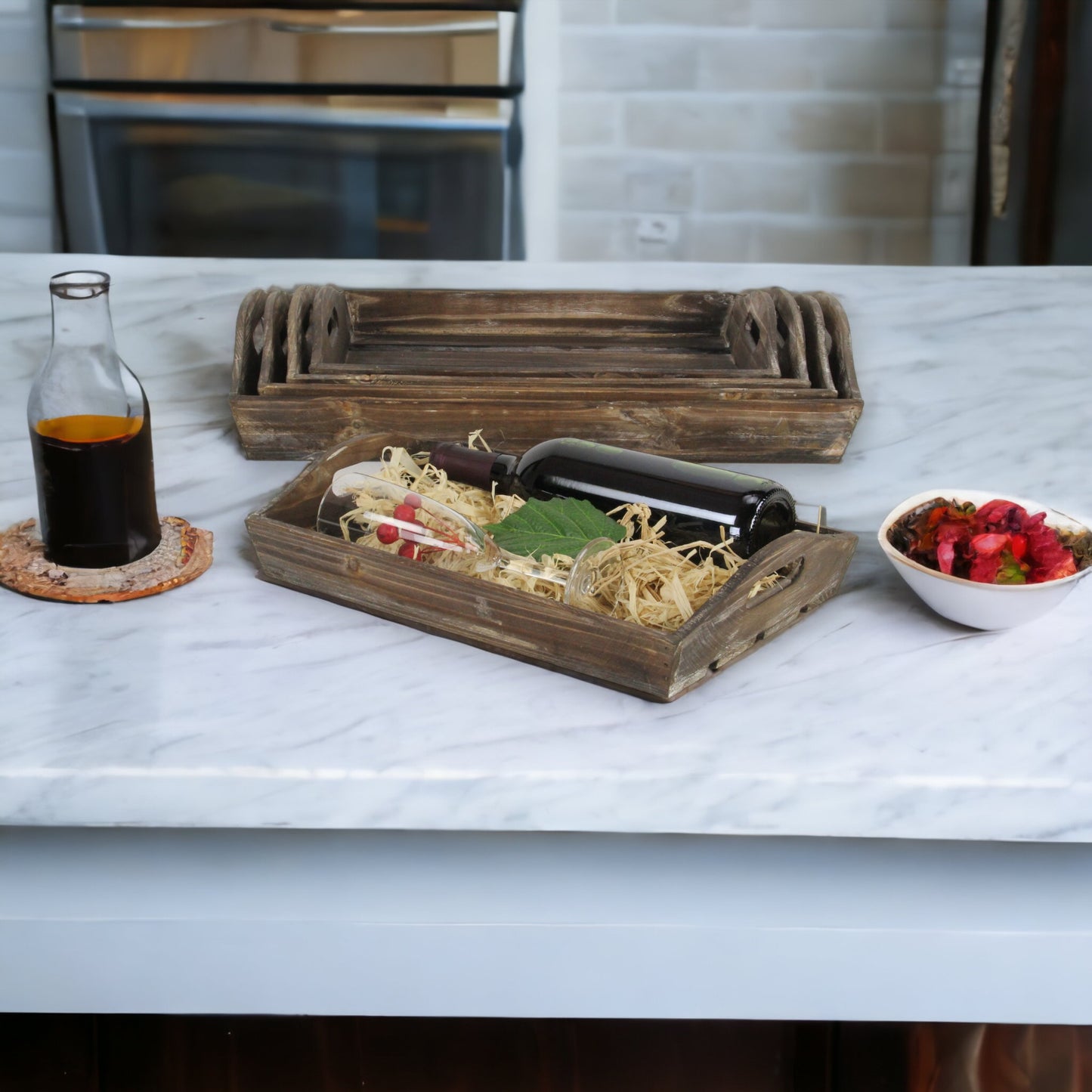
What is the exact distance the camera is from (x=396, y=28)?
287 cm

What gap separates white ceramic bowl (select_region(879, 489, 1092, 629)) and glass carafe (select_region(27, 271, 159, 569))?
0.62 metres

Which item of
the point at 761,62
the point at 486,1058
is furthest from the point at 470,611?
the point at 761,62

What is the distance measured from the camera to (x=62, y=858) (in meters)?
0.88

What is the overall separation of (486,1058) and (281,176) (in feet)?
8.24

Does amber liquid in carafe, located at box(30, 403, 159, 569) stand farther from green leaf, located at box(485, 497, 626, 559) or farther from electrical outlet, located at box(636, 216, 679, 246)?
electrical outlet, located at box(636, 216, 679, 246)

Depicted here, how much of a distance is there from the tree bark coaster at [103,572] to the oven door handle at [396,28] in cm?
208

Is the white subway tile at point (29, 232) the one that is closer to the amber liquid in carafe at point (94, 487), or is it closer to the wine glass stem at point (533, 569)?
the amber liquid in carafe at point (94, 487)

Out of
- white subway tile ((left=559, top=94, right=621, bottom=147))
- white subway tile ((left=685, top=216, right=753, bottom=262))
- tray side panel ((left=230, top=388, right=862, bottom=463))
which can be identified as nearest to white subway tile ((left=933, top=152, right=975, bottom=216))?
white subway tile ((left=685, top=216, right=753, bottom=262))

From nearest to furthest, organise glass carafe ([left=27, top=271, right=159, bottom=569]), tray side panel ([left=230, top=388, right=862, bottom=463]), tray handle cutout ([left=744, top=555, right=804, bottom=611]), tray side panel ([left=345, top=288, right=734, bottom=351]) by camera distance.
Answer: tray handle cutout ([left=744, top=555, right=804, bottom=611])
glass carafe ([left=27, top=271, right=159, bottom=569])
tray side panel ([left=230, top=388, right=862, bottom=463])
tray side panel ([left=345, top=288, right=734, bottom=351])

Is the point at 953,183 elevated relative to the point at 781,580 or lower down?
elevated

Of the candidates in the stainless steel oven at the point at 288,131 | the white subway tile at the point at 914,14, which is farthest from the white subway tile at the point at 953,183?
the stainless steel oven at the point at 288,131

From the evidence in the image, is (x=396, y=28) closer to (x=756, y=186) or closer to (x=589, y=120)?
(x=589, y=120)

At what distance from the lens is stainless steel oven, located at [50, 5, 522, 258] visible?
2.89 meters

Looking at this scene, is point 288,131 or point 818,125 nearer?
point 288,131
